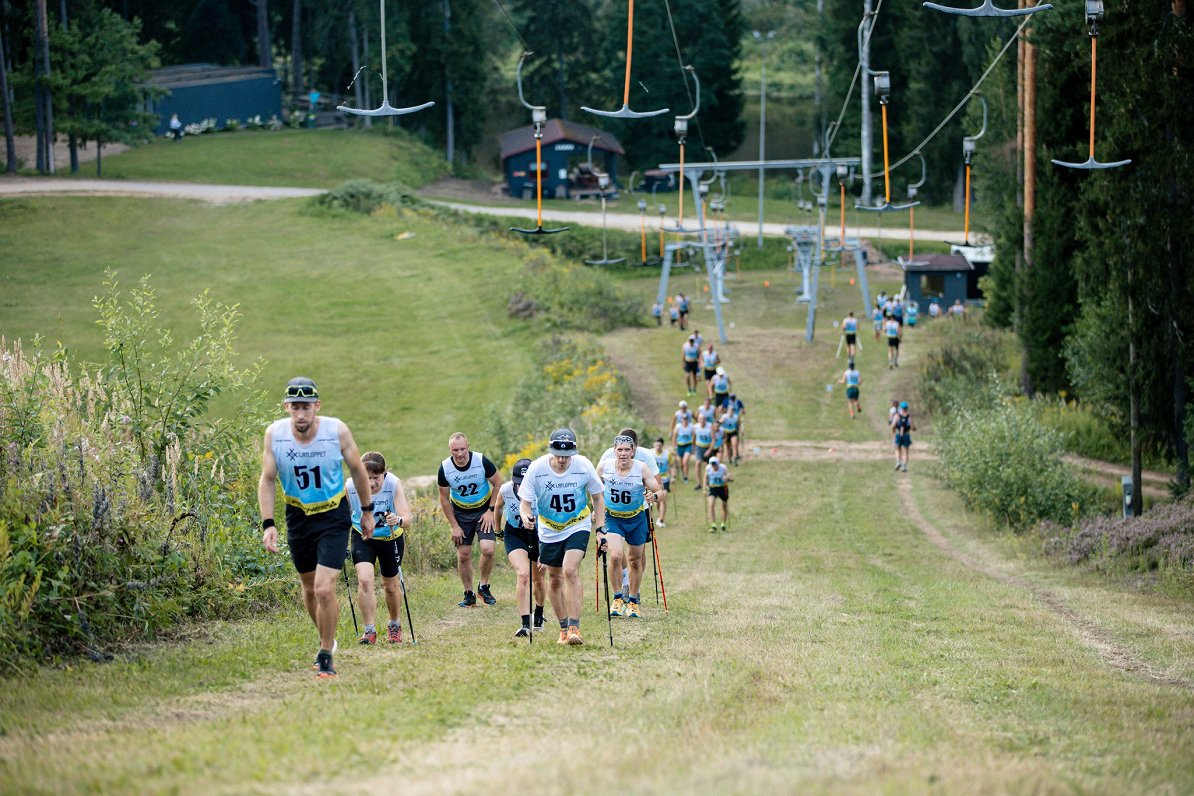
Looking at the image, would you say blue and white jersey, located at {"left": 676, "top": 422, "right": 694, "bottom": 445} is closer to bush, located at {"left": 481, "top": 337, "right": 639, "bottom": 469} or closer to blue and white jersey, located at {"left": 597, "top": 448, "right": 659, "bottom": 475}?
bush, located at {"left": 481, "top": 337, "right": 639, "bottom": 469}

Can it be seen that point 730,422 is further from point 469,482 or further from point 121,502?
point 121,502

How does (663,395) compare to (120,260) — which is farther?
(120,260)

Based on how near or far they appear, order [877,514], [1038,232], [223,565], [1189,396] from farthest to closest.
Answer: [1038,232] → [877,514] → [1189,396] → [223,565]

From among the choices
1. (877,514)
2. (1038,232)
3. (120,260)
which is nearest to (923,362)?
(1038,232)

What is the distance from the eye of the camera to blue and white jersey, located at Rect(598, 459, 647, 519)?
1576cm

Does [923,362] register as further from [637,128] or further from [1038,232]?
[637,128]

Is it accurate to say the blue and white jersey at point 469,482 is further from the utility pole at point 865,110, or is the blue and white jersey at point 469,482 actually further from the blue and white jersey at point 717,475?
the utility pole at point 865,110

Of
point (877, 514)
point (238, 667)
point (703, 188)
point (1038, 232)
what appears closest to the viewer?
point (238, 667)

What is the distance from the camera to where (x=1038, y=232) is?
3719 centimetres

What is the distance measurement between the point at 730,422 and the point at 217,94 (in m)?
57.3

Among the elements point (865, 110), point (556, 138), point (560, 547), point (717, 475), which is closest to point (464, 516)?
point (560, 547)

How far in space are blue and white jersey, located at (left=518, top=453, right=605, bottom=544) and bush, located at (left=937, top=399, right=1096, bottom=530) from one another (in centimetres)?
1695

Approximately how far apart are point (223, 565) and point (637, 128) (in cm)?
7922

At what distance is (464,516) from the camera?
16422 mm
